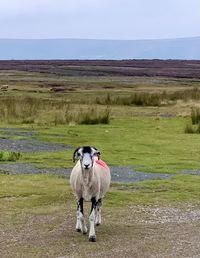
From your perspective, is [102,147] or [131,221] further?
[102,147]

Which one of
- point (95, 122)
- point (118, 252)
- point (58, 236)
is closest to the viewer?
point (118, 252)

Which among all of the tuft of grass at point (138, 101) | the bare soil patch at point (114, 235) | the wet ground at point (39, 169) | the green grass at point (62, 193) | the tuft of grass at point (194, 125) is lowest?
the bare soil patch at point (114, 235)

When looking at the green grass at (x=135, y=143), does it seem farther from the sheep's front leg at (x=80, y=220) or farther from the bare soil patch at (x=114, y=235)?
the sheep's front leg at (x=80, y=220)

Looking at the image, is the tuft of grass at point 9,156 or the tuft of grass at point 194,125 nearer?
the tuft of grass at point 9,156

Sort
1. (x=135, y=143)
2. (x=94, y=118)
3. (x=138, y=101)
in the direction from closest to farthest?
(x=135, y=143) < (x=94, y=118) < (x=138, y=101)

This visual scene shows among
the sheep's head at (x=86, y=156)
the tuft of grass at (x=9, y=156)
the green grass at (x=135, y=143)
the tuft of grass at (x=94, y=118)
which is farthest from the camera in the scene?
the tuft of grass at (x=94, y=118)

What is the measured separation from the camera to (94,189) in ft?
39.3

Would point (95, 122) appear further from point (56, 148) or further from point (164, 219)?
point (164, 219)

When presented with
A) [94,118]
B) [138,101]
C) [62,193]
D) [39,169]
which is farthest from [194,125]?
[62,193]

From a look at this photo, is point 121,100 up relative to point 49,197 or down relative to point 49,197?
up

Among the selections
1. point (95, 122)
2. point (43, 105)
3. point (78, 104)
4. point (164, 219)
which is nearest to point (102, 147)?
point (95, 122)

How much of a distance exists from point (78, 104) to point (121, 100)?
3280 mm

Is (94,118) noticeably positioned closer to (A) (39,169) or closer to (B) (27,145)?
(B) (27,145)

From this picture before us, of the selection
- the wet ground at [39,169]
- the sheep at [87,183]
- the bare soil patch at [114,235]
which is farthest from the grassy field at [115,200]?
the wet ground at [39,169]
